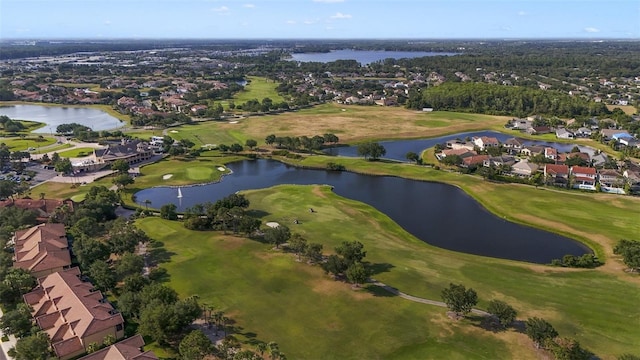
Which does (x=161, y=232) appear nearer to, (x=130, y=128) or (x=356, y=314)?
(x=356, y=314)

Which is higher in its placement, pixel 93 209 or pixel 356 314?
pixel 93 209

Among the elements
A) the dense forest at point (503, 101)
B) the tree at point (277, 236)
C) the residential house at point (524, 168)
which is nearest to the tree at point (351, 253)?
the tree at point (277, 236)

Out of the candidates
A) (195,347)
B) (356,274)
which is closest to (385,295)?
(356,274)

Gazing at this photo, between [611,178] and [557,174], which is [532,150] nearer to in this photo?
[557,174]

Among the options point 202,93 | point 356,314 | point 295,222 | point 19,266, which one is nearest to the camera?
point 356,314

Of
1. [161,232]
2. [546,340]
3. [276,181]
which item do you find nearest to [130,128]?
[276,181]

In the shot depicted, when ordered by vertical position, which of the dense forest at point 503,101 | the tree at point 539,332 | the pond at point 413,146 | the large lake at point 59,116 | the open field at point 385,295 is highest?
the dense forest at point 503,101

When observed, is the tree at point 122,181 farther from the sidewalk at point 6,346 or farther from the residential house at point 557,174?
the residential house at point 557,174
